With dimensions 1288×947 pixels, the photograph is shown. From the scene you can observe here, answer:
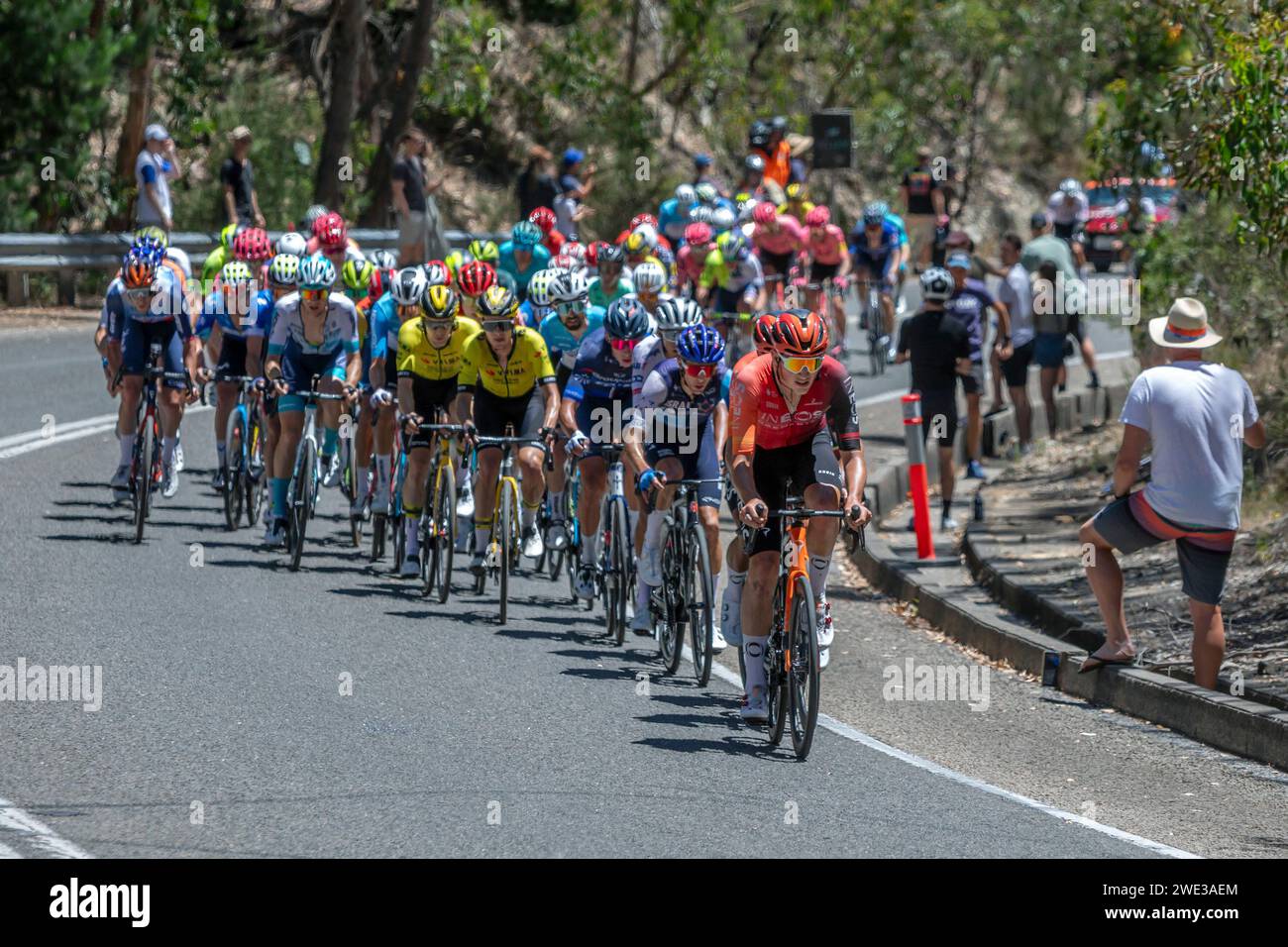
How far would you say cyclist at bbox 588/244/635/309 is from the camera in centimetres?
1573

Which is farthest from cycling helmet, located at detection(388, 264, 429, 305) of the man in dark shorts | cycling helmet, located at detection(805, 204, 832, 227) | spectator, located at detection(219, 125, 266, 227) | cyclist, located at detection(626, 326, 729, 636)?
cycling helmet, located at detection(805, 204, 832, 227)

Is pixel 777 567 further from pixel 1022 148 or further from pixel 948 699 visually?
pixel 1022 148

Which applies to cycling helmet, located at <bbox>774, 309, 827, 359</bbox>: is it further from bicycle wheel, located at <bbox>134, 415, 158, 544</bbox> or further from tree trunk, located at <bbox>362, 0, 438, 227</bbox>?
tree trunk, located at <bbox>362, 0, 438, 227</bbox>

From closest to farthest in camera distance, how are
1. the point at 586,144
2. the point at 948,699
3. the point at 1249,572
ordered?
the point at 948,699
the point at 1249,572
the point at 586,144

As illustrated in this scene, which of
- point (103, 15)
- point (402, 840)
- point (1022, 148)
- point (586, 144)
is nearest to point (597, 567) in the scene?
point (402, 840)

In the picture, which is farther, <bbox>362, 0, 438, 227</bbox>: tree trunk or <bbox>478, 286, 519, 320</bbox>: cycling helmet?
<bbox>362, 0, 438, 227</bbox>: tree trunk

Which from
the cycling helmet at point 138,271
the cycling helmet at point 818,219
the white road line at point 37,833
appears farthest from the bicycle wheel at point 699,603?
the cycling helmet at point 818,219

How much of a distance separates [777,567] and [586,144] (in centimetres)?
2802

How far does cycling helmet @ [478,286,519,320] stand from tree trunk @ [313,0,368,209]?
1763 cm

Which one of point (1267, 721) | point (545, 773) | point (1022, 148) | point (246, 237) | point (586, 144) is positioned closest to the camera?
point (545, 773)

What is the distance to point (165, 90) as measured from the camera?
100 feet

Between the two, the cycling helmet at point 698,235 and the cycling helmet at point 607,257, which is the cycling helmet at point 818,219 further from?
the cycling helmet at point 607,257

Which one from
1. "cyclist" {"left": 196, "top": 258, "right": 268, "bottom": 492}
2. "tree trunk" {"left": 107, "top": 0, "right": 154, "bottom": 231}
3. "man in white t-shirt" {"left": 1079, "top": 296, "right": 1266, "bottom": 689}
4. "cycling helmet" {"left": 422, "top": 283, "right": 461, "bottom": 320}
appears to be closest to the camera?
"man in white t-shirt" {"left": 1079, "top": 296, "right": 1266, "bottom": 689}

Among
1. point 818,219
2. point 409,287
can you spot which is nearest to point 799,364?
point 409,287
